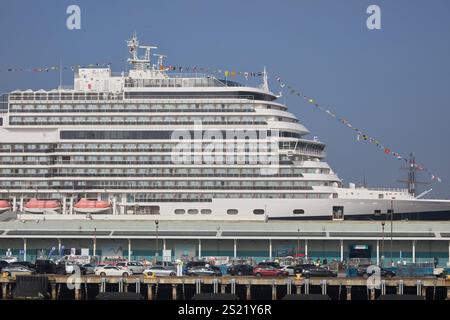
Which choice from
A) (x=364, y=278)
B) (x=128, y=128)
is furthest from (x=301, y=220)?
(x=364, y=278)

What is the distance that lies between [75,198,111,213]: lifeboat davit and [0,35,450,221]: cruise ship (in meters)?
0.11

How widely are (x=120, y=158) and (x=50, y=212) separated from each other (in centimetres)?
675

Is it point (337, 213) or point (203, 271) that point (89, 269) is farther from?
point (337, 213)

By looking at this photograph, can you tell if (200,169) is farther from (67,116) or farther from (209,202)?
(67,116)

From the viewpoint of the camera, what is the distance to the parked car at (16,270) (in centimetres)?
7012

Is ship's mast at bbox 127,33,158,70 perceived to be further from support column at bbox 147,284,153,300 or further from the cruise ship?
support column at bbox 147,284,153,300

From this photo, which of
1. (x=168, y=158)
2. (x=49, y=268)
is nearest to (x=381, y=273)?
(x=49, y=268)

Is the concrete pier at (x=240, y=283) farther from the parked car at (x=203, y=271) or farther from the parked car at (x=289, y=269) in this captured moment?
the parked car at (x=289, y=269)

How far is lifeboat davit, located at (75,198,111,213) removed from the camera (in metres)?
102

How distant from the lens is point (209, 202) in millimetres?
101625

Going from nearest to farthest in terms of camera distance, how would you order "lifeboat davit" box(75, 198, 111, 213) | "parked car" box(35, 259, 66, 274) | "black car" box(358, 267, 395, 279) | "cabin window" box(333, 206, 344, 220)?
"black car" box(358, 267, 395, 279) < "parked car" box(35, 259, 66, 274) < "cabin window" box(333, 206, 344, 220) < "lifeboat davit" box(75, 198, 111, 213)

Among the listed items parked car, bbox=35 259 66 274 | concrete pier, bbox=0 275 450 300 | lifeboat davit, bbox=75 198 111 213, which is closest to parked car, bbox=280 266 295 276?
concrete pier, bbox=0 275 450 300

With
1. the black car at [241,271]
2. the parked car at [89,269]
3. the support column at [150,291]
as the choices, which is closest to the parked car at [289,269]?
the black car at [241,271]

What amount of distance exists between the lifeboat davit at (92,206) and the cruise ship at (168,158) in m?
0.11
